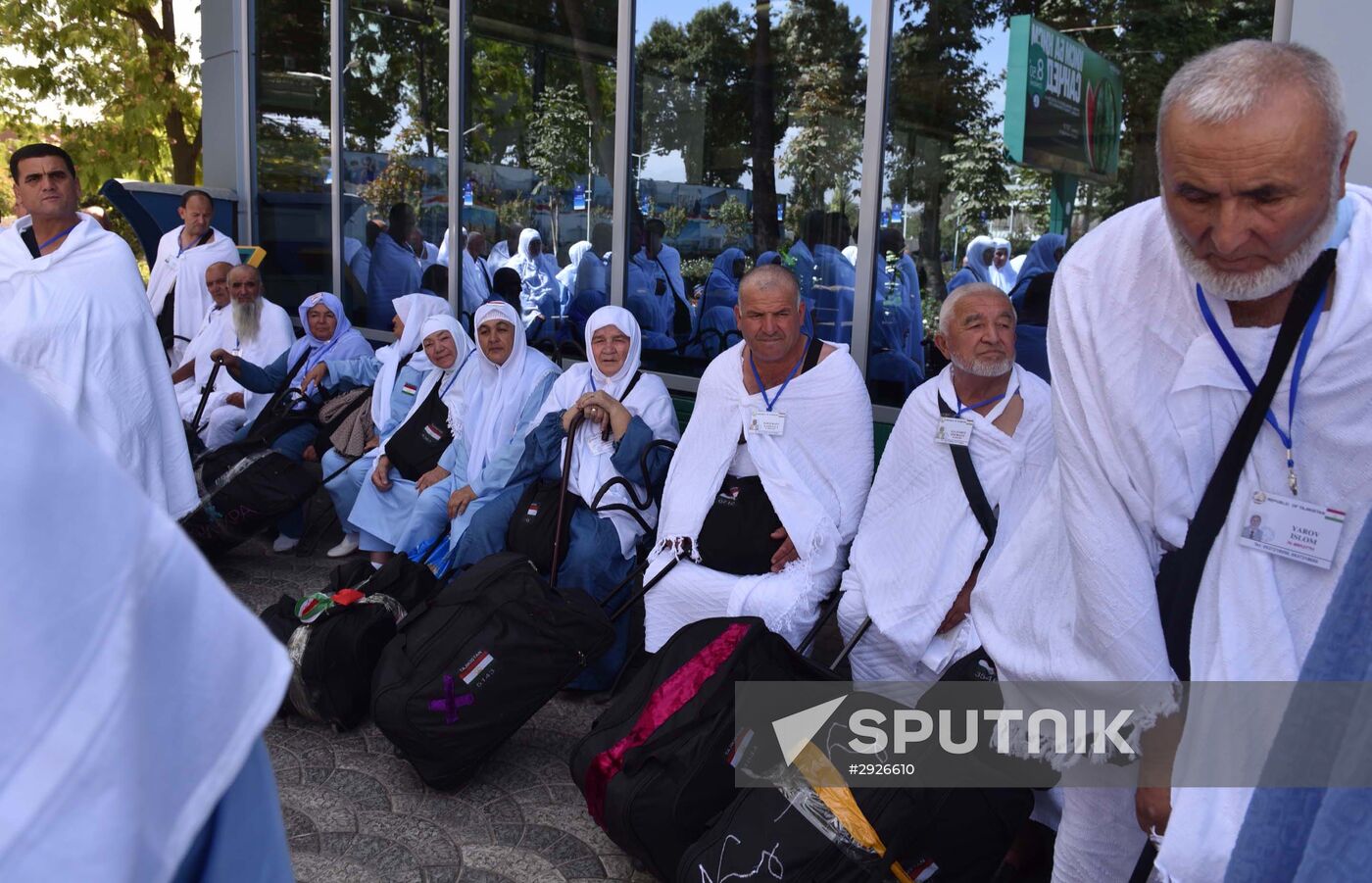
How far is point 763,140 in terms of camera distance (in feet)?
18.7

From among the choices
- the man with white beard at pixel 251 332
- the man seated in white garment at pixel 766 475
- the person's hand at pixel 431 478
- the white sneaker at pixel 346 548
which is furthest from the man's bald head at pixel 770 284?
the man with white beard at pixel 251 332

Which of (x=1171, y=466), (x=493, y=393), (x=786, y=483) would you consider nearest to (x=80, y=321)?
(x=493, y=393)

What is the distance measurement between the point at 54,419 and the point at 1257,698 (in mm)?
1479

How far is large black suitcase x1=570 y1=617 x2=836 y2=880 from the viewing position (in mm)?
2889

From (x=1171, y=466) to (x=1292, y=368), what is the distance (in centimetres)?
20

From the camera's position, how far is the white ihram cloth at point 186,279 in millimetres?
8141

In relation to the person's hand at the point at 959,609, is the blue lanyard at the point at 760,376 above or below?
above

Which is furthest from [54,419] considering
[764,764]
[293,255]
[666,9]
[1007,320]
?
[293,255]

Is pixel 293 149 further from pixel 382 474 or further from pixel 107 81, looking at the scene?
pixel 107 81

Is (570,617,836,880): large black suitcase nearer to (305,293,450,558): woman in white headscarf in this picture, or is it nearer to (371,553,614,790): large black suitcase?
(371,553,614,790): large black suitcase

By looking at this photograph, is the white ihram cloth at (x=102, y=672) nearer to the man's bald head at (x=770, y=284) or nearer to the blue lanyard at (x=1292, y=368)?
the blue lanyard at (x=1292, y=368)

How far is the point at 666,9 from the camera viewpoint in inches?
241

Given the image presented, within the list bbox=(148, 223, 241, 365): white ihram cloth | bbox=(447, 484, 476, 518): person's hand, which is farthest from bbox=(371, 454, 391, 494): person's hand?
bbox=(148, 223, 241, 365): white ihram cloth

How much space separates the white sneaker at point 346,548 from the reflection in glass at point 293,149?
3439 millimetres
